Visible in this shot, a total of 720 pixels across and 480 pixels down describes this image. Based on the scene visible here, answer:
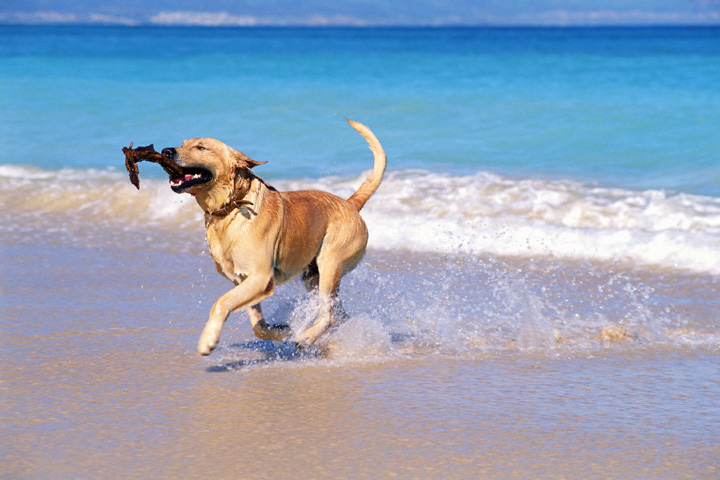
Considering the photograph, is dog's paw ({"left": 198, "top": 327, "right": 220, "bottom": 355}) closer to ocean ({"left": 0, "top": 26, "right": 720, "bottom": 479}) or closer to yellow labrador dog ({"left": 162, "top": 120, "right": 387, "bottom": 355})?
yellow labrador dog ({"left": 162, "top": 120, "right": 387, "bottom": 355})

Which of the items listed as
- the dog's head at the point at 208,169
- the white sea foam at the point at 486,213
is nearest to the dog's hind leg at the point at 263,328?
the dog's head at the point at 208,169

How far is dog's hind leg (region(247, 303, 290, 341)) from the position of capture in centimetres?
562

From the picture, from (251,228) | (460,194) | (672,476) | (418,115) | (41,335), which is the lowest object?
(672,476)

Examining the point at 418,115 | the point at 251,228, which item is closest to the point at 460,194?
the point at 251,228

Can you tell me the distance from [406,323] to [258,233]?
1615mm

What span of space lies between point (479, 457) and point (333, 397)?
1.08m

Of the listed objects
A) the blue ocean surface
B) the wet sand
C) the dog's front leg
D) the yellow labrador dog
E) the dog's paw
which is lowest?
the wet sand

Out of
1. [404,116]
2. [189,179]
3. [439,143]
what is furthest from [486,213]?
[404,116]

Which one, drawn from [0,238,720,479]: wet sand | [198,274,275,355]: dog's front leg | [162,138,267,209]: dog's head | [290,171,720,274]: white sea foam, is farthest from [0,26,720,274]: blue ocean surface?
[162,138,267,209]: dog's head

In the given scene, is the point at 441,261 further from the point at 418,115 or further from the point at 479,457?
the point at 418,115

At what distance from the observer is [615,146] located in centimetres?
1533

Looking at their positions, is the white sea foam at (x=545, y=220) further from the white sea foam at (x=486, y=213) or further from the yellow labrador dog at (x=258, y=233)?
the yellow labrador dog at (x=258, y=233)

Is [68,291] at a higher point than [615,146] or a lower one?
lower

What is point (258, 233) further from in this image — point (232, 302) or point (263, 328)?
point (263, 328)
